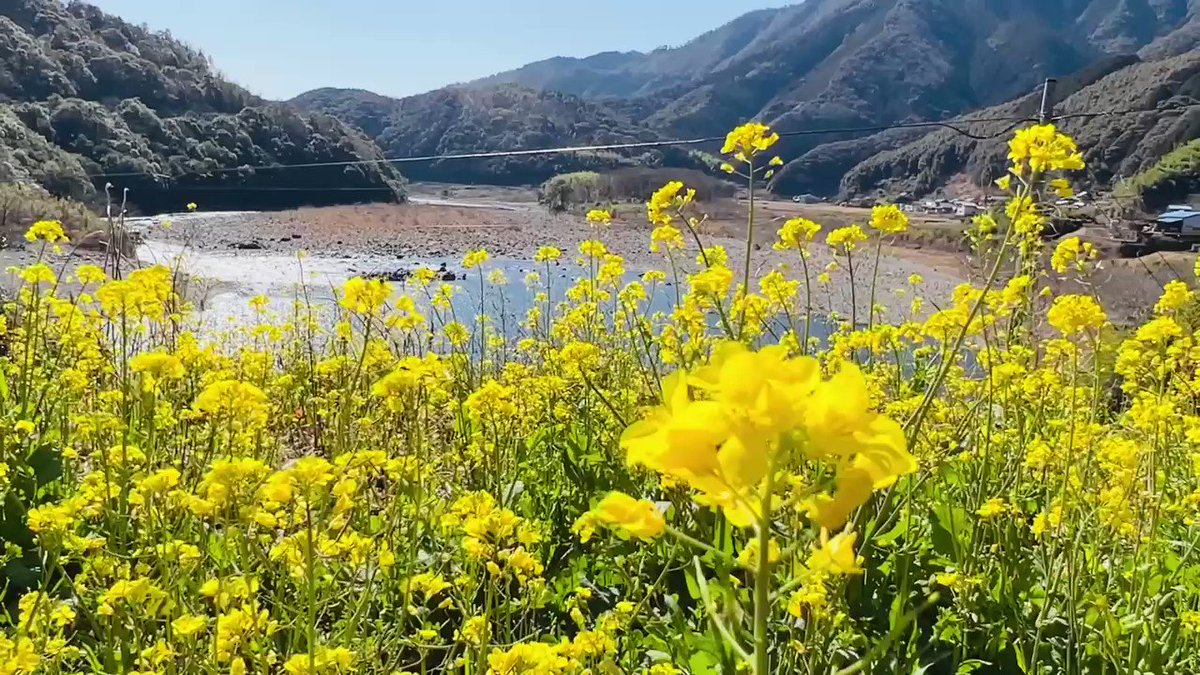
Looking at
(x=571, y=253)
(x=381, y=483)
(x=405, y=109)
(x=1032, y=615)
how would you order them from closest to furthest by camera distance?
(x=1032, y=615)
(x=381, y=483)
(x=571, y=253)
(x=405, y=109)

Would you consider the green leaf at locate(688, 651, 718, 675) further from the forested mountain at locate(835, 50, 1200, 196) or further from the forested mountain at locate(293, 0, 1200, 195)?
the forested mountain at locate(293, 0, 1200, 195)

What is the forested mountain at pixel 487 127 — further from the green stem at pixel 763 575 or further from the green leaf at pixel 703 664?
the green stem at pixel 763 575

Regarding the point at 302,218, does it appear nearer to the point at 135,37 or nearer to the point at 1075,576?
the point at 135,37

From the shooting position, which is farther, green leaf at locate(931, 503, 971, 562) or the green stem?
green leaf at locate(931, 503, 971, 562)

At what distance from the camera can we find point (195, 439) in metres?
2.70

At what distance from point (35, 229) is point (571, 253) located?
2645 centimetres

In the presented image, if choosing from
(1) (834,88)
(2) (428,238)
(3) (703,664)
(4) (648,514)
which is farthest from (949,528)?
(1) (834,88)

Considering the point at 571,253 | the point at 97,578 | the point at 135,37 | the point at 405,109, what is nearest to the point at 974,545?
the point at 97,578

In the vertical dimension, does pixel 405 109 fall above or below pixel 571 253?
above

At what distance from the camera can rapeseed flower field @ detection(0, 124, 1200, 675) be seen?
87cm

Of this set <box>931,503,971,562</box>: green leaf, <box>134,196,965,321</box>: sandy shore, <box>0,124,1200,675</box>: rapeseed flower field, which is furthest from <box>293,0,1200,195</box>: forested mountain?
<box>931,503,971,562</box>: green leaf

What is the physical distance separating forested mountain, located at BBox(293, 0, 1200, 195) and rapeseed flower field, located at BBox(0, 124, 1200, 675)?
6139 centimetres

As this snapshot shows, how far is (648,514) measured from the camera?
88cm

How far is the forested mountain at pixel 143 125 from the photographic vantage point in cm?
3484
